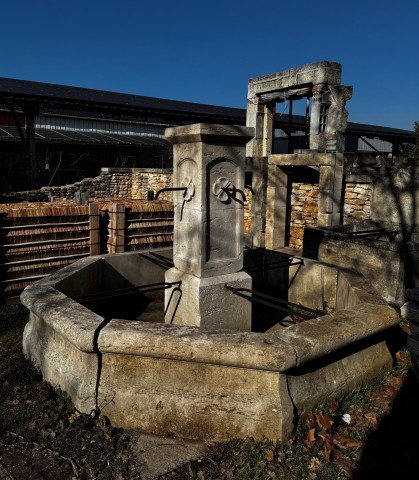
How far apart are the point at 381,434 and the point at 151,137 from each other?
22642 mm

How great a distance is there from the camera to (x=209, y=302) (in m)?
3.88

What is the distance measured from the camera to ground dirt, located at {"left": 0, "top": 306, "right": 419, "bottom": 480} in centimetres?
256

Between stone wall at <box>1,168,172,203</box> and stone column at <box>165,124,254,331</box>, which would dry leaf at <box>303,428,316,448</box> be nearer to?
stone column at <box>165,124,254,331</box>

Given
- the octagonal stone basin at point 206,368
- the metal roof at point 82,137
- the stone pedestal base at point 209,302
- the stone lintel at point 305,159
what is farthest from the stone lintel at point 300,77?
the metal roof at point 82,137

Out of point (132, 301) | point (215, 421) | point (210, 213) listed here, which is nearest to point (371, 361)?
point (215, 421)

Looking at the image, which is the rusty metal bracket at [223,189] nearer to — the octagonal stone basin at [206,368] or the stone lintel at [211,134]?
the stone lintel at [211,134]

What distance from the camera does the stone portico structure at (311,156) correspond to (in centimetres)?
1039

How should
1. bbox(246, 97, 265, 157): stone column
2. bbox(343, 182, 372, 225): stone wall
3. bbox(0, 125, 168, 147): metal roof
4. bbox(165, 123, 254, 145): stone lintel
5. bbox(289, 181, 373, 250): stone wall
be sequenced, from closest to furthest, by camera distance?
bbox(165, 123, 254, 145): stone lintel
bbox(343, 182, 372, 225): stone wall
bbox(289, 181, 373, 250): stone wall
bbox(246, 97, 265, 157): stone column
bbox(0, 125, 168, 147): metal roof

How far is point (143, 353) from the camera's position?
2.85 m

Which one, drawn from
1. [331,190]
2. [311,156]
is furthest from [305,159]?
[331,190]

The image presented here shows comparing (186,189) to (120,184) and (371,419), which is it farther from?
(120,184)

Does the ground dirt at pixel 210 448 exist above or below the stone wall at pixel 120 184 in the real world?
below

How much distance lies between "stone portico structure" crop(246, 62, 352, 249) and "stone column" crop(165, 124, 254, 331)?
22.8 feet

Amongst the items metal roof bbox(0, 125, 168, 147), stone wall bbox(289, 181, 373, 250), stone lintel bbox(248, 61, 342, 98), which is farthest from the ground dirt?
metal roof bbox(0, 125, 168, 147)
